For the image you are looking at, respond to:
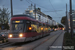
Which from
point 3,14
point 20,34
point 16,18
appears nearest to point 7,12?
point 3,14

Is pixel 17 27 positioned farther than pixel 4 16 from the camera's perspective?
No

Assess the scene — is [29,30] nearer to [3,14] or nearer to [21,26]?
Result: [21,26]

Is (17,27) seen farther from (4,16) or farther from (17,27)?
(4,16)

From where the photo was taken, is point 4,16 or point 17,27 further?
point 4,16

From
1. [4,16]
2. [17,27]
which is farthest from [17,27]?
[4,16]

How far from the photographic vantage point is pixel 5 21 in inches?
900

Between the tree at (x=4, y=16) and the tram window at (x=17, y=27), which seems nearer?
the tram window at (x=17, y=27)

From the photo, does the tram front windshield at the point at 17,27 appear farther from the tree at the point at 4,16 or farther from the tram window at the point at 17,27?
the tree at the point at 4,16

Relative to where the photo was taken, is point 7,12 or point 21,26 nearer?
point 21,26

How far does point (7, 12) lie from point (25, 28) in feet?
34.3

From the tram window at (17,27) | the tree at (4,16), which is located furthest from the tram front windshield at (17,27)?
the tree at (4,16)

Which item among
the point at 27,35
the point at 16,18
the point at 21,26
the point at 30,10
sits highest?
the point at 30,10

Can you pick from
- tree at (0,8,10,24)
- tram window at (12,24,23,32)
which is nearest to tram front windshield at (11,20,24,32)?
tram window at (12,24,23,32)

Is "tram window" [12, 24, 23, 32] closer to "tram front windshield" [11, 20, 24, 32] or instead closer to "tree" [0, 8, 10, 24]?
"tram front windshield" [11, 20, 24, 32]
